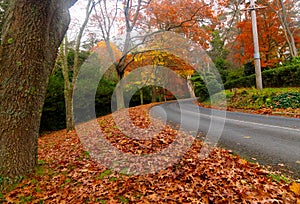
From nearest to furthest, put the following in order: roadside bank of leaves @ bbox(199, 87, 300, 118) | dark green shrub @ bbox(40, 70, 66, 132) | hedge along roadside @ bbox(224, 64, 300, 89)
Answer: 1. roadside bank of leaves @ bbox(199, 87, 300, 118)
2. hedge along roadside @ bbox(224, 64, 300, 89)
3. dark green shrub @ bbox(40, 70, 66, 132)

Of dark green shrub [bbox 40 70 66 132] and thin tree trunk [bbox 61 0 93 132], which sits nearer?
thin tree trunk [bbox 61 0 93 132]

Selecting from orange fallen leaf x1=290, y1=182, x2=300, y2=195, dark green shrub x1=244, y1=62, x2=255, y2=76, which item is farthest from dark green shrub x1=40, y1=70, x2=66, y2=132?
dark green shrub x1=244, y1=62, x2=255, y2=76

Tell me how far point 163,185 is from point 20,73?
2.70 meters

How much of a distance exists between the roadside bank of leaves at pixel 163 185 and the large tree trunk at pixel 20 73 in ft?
1.65

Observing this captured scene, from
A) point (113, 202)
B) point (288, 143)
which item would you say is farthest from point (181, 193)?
point (288, 143)

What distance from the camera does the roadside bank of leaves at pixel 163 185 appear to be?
2412 millimetres

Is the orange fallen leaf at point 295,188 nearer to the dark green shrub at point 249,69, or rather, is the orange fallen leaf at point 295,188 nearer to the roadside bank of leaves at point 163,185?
the roadside bank of leaves at point 163,185

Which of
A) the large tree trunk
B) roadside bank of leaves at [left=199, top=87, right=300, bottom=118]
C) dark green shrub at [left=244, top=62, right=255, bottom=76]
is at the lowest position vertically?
roadside bank of leaves at [left=199, top=87, right=300, bottom=118]

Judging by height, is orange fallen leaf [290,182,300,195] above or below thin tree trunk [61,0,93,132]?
below

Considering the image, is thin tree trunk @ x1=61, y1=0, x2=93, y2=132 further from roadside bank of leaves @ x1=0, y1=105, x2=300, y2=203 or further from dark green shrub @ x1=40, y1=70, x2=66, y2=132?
roadside bank of leaves @ x1=0, y1=105, x2=300, y2=203

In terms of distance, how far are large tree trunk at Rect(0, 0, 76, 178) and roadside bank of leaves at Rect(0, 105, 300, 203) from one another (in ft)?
1.65

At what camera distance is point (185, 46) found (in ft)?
44.4

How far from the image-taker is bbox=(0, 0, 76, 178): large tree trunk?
9.35 feet

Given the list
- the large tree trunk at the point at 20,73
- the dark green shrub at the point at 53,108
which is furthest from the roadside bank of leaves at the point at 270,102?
the dark green shrub at the point at 53,108
